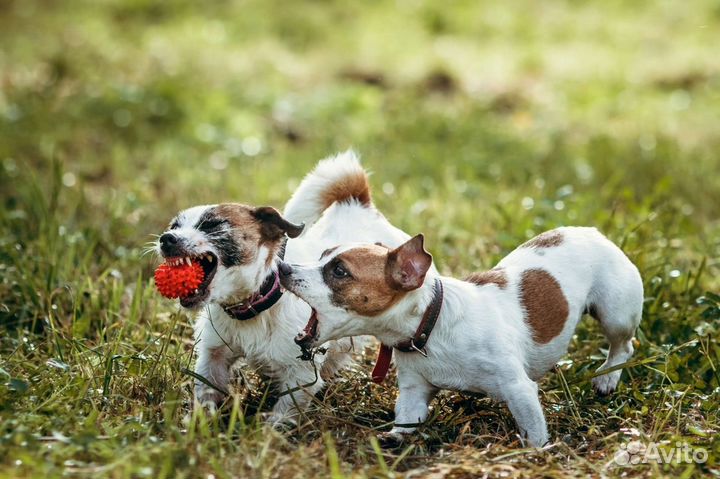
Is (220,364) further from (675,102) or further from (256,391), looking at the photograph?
(675,102)

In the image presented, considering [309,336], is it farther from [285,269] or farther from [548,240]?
[548,240]

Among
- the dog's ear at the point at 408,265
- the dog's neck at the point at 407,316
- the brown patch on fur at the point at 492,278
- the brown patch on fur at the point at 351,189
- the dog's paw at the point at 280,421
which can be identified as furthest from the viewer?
the brown patch on fur at the point at 351,189

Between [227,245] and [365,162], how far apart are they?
416 centimetres

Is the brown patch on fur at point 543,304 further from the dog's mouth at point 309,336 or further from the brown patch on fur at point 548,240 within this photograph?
the dog's mouth at point 309,336

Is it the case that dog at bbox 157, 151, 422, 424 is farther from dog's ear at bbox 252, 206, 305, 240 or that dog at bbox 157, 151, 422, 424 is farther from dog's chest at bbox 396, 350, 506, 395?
dog's chest at bbox 396, 350, 506, 395

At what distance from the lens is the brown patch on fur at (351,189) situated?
4.70 m

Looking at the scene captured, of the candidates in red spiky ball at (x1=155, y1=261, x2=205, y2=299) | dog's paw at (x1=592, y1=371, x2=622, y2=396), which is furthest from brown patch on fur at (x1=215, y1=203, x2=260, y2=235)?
dog's paw at (x1=592, y1=371, x2=622, y2=396)

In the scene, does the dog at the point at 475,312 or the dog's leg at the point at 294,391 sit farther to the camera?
the dog's leg at the point at 294,391

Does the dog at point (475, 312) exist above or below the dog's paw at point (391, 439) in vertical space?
above

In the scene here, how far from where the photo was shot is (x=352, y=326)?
144 inches

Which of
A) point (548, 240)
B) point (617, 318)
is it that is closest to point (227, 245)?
point (548, 240)

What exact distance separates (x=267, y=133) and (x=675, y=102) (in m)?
4.38

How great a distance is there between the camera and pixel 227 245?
12.5 ft

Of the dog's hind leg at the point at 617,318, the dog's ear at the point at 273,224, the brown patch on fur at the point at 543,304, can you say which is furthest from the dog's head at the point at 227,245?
the dog's hind leg at the point at 617,318
